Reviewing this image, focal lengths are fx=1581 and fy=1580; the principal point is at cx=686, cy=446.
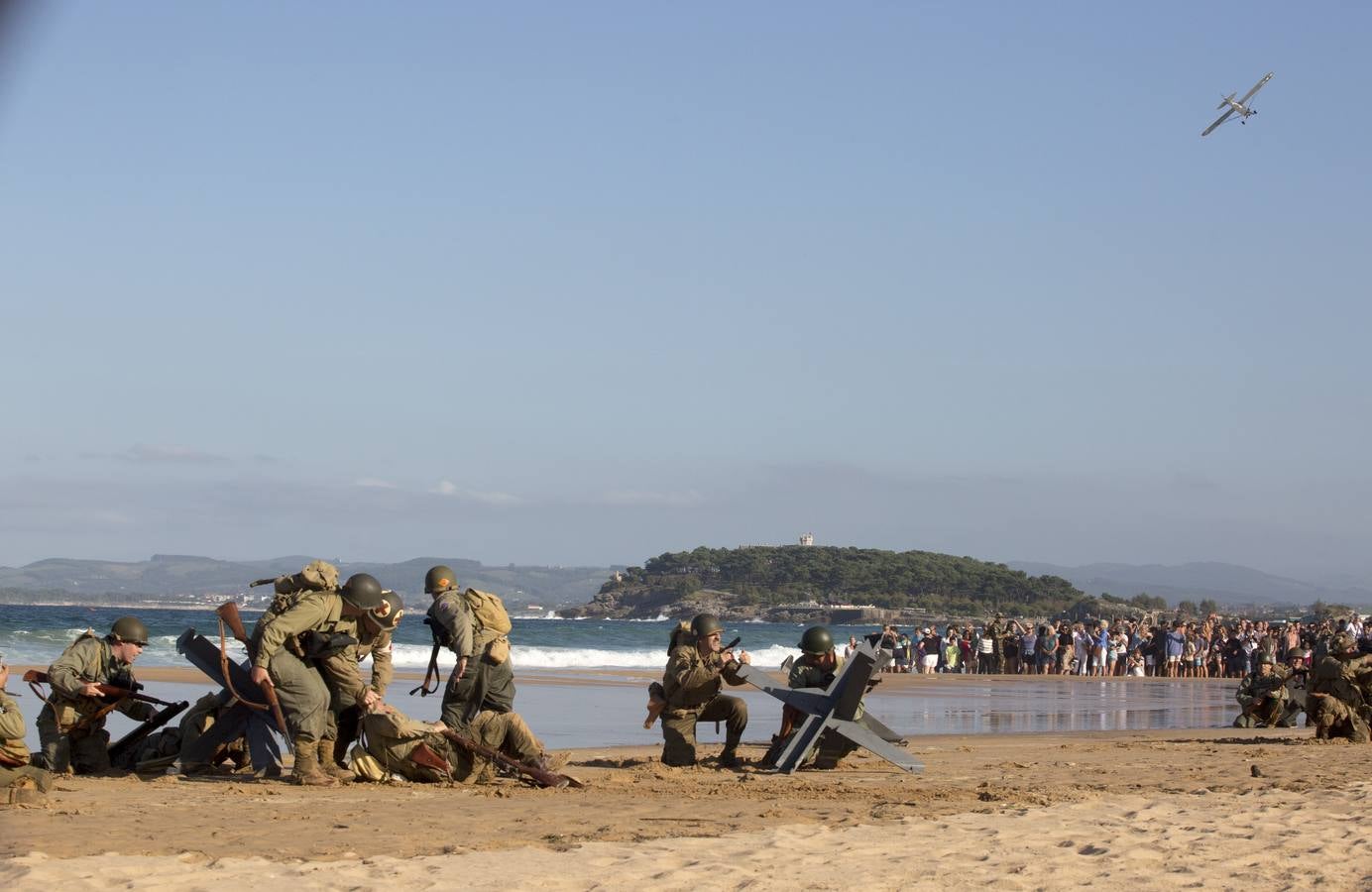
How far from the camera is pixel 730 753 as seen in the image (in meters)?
13.3

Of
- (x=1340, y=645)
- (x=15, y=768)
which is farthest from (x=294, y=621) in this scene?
(x=1340, y=645)

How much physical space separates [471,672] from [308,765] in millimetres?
1317

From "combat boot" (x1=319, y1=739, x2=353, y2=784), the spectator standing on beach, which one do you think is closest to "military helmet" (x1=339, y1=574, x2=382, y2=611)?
"combat boot" (x1=319, y1=739, x2=353, y2=784)

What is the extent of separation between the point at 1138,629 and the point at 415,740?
117ft

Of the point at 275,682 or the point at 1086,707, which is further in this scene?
the point at 1086,707

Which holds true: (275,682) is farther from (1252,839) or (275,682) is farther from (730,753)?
(1252,839)

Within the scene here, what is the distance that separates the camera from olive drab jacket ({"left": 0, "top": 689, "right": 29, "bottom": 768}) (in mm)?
10133

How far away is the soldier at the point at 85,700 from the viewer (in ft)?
37.2

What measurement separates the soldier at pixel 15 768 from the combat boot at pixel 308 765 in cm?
164

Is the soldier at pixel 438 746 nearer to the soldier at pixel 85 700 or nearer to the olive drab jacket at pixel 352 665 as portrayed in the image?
the olive drab jacket at pixel 352 665

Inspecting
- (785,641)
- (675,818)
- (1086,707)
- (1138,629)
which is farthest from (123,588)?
(675,818)

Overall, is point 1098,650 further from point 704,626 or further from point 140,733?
point 140,733

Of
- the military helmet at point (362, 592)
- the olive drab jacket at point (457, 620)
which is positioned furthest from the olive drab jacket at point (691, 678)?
the military helmet at point (362, 592)

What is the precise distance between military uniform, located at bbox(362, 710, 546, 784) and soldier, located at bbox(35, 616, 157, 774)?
1.81 m
